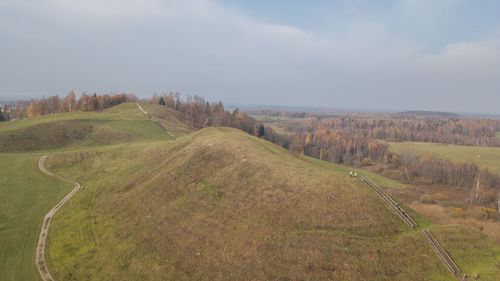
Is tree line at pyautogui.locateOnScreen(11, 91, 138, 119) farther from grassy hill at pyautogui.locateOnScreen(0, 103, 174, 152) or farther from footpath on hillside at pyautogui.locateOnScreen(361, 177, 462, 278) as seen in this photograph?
footpath on hillside at pyautogui.locateOnScreen(361, 177, 462, 278)

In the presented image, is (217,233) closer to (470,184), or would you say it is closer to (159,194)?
(159,194)

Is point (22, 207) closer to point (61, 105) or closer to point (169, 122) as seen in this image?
point (169, 122)

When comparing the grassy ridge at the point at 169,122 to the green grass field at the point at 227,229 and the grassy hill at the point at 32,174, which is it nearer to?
the grassy hill at the point at 32,174

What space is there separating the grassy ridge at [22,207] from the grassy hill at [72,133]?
7.97 m

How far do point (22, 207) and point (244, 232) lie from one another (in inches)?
970

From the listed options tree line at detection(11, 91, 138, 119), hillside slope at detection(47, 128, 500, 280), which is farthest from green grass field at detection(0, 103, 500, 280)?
tree line at detection(11, 91, 138, 119)

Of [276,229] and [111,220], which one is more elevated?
[276,229]

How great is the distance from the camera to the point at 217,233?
56.4 ft

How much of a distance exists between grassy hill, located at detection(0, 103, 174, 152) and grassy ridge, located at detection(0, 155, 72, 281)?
7.97 metres

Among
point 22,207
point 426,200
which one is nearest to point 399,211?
point 22,207

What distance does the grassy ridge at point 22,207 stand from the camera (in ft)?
57.3

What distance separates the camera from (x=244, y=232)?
16.7 metres

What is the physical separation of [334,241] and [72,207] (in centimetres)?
2587

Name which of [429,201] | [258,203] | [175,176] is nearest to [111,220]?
[175,176]
